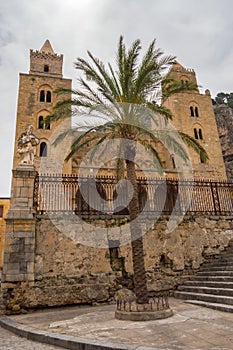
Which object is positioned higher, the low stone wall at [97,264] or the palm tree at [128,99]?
the palm tree at [128,99]

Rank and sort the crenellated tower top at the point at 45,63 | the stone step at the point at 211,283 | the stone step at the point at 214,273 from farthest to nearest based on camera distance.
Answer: the crenellated tower top at the point at 45,63
the stone step at the point at 214,273
the stone step at the point at 211,283

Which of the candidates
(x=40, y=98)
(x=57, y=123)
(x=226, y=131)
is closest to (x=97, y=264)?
(x=57, y=123)

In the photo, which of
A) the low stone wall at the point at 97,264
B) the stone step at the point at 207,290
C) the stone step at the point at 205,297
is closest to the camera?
the stone step at the point at 205,297

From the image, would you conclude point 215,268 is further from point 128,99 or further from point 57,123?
point 57,123

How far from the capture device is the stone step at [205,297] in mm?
7091

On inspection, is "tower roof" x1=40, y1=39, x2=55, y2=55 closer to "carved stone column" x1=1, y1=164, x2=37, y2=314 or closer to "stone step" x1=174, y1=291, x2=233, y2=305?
"carved stone column" x1=1, y1=164, x2=37, y2=314

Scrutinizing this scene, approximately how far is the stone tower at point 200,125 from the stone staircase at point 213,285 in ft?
72.3

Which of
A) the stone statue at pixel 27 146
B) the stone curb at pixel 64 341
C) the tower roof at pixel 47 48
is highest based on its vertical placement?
the tower roof at pixel 47 48

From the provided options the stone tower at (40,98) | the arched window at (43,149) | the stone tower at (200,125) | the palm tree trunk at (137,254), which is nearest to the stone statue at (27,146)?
the palm tree trunk at (137,254)

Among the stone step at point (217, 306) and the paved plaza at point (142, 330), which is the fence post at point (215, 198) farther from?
the paved plaza at point (142, 330)

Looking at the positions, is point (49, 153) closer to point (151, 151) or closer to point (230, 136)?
point (151, 151)

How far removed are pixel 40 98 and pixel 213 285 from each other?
30.1 meters

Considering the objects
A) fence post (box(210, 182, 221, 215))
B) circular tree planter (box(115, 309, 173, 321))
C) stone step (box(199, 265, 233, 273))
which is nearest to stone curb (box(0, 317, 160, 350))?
circular tree planter (box(115, 309, 173, 321))

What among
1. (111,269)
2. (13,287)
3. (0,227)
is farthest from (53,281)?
(0,227)
